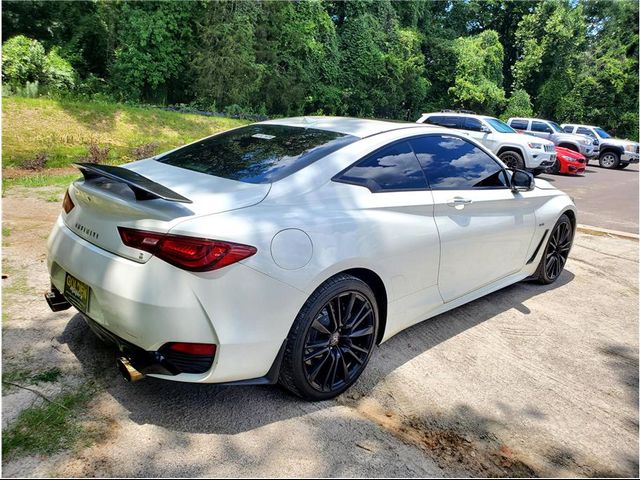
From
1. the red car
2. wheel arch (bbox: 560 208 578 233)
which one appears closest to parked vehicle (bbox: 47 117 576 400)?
wheel arch (bbox: 560 208 578 233)

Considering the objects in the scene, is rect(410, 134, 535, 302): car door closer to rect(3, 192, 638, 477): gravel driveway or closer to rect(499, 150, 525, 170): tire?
rect(3, 192, 638, 477): gravel driveway

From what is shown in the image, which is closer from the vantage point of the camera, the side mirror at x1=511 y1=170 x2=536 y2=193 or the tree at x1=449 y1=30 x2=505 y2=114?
the side mirror at x1=511 y1=170 x2=536 y2=193

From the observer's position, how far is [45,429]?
2285 mm

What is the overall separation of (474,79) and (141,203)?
106ft

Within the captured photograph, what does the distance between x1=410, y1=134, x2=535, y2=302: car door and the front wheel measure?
19588 mm

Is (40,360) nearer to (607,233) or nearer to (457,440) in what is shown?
(457,440)

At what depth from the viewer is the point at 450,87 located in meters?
31.2

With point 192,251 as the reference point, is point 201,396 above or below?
below

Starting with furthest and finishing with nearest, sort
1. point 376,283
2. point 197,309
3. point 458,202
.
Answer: point 458,202 < point 376,283 < point 197,309

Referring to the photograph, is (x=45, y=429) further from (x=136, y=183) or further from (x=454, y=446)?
(x=454, y=446)

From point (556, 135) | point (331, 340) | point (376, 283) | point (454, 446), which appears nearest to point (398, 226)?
point (376, 283)

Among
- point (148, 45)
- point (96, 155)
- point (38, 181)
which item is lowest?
point (38, 181)

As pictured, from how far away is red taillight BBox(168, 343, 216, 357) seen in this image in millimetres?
2236

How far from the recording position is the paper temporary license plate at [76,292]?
2.49 metres
